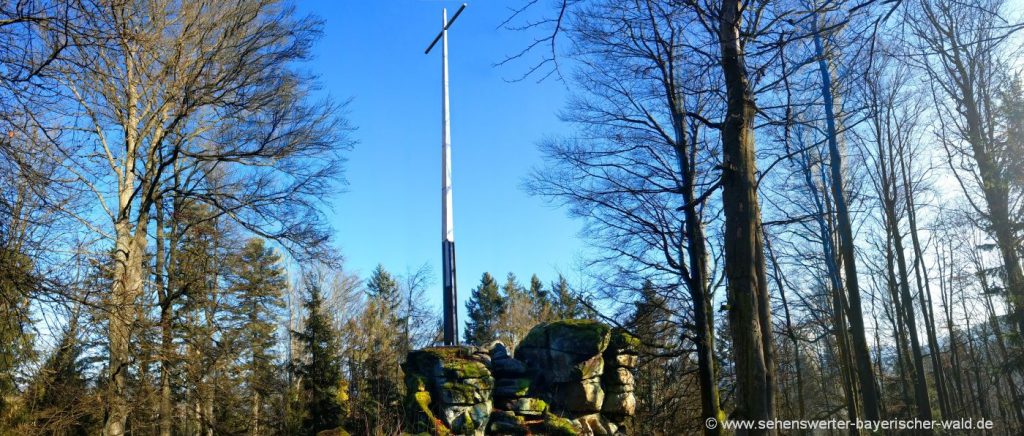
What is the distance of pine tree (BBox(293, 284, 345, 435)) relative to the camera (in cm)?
1875

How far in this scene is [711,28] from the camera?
571cm

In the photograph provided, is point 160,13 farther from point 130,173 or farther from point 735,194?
point 735,194

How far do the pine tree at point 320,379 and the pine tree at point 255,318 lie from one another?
3.39ft

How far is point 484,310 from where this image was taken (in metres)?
37.3

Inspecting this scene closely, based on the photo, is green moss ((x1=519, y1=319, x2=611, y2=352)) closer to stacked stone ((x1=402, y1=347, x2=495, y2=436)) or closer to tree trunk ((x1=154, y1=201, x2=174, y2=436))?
Answer: stacked stone ((x1=402, y1=347, x2=495, y2=436))

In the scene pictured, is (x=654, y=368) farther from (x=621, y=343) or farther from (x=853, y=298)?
(x=853, y=298)

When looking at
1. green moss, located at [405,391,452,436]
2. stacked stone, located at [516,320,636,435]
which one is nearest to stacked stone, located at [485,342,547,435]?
stacked stone, located at [516,320,636,435]

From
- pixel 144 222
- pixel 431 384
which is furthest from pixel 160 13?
pixel 431 384

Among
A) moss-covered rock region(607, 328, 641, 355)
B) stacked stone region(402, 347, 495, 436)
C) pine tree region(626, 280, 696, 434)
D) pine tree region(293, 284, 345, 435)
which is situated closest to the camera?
stacked stone region(402, 347, 495, 436)

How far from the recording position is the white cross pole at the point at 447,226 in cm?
1255

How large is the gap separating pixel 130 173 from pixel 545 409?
790 cm

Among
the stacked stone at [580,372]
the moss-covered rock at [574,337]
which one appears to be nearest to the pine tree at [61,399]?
the stacked stone at [580,372]

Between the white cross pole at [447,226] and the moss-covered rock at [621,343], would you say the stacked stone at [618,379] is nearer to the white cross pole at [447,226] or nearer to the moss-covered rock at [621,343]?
the moss-covered rock at [621,343]

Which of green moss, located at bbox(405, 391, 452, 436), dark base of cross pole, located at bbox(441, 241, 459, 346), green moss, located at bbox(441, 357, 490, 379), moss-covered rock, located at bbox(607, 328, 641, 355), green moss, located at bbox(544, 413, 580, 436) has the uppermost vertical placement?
dark base of cross pole, located at bbox(441, 241, 459, 346)
